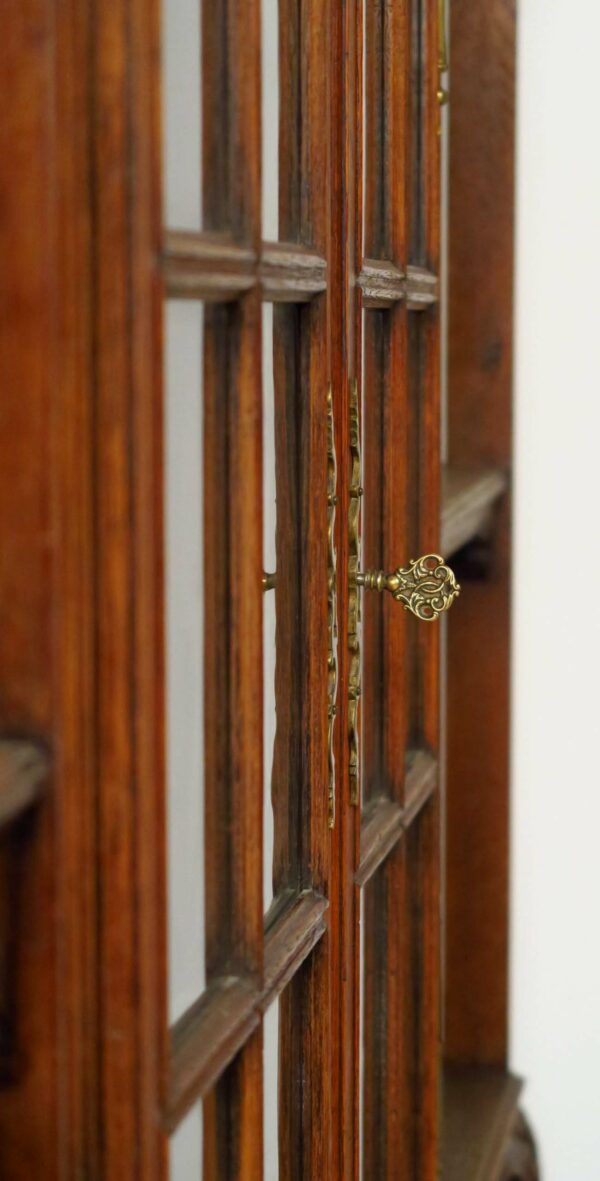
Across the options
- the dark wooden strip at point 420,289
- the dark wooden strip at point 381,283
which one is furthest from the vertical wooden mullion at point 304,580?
the dark wooden strip at point 420,289

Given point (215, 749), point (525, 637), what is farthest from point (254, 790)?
point (525, 637)

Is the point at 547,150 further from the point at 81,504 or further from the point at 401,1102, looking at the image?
the point at 81,504

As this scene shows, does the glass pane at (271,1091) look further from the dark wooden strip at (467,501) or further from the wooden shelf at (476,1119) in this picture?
the wooden shelf at (476,1119)

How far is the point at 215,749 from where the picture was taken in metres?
0.80

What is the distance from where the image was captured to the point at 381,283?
3.45 ft

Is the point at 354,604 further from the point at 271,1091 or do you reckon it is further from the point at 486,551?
the point at 486,551

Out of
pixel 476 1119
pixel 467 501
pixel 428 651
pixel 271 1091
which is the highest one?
pixel 467 501

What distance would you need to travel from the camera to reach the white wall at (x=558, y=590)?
1720 millimetres

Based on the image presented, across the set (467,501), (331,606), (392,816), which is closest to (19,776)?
(331,606)

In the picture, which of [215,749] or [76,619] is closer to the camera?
[76,619]

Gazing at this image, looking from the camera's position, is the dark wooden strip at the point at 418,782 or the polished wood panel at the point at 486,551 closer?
the dark wooden strip at the point at 418,782

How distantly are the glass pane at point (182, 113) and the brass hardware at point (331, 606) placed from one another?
0.22 metres

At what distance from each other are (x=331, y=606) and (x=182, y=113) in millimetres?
333

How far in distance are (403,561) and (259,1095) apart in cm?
45
